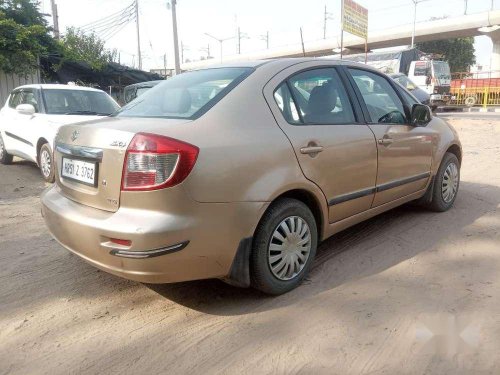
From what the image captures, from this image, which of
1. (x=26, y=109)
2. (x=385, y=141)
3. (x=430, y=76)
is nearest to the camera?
(x=385, y=141)

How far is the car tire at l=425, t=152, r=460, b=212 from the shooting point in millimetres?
4621

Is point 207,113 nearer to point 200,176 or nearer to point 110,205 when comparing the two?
point 200,176

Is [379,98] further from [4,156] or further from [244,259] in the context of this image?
[4,156]

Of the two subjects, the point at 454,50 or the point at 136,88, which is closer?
the point at 136,88

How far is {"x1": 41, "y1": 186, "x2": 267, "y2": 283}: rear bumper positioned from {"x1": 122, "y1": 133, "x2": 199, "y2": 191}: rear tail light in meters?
0.16

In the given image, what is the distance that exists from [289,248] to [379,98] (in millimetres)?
1829

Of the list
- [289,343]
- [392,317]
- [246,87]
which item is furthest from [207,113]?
[392,317]

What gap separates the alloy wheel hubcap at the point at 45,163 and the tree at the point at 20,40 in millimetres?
7234

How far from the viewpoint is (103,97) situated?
7.75m

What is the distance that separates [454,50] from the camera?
151 ft

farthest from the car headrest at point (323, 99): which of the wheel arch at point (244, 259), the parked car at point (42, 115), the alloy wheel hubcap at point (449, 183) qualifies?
the parked car at point (42, 115)

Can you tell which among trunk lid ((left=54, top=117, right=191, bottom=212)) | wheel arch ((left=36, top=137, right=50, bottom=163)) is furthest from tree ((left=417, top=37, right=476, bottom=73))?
trunk lid ((left=54, top=117, right=191, bottom=212))

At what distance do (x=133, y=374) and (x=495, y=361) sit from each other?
5.99ft

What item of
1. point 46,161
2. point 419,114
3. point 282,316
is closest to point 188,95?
point 282,316
